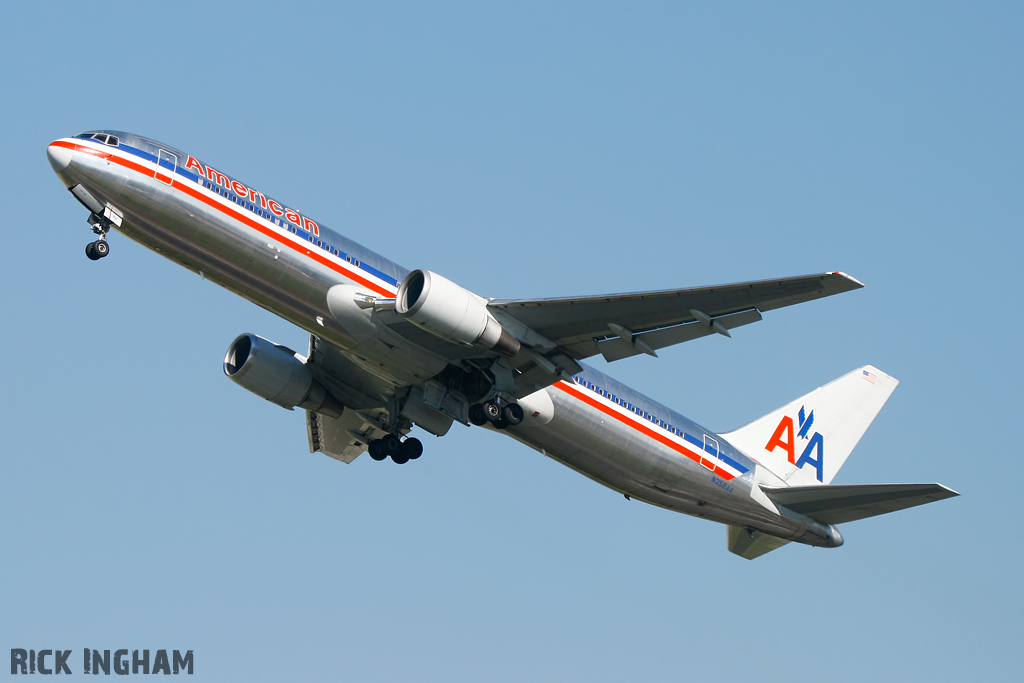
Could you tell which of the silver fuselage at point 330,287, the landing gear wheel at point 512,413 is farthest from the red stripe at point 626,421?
the landing gear wheel at point 512,413

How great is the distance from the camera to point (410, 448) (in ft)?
123

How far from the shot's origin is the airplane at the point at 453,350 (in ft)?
96.8

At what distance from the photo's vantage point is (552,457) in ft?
114

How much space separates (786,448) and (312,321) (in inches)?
687

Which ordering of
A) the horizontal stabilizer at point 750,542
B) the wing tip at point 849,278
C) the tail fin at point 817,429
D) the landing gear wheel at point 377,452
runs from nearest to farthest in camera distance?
the wing tip at point 849,278, the landing gear wheel at point 377,452, the horizontal stabilizer at point 750,542, the tail fin at point 817,429

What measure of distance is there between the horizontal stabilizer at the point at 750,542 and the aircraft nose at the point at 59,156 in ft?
75.1

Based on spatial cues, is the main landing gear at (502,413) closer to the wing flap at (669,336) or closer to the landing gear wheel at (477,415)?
the landing gear wheel at (477,415)

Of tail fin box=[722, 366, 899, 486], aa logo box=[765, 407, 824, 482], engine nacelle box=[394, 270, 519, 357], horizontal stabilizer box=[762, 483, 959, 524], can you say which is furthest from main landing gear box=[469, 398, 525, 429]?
aa logo box=[765, 407, 824, 482]

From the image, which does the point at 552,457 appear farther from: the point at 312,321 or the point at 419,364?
the point at 312,321

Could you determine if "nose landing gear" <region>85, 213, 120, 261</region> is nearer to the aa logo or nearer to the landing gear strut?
the landing gear strut

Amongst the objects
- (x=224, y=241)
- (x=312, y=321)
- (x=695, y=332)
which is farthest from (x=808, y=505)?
(x=224, y=241)

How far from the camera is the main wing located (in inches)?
1102

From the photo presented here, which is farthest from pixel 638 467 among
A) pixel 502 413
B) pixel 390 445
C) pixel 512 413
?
pixel 390 445

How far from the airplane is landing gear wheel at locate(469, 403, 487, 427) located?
0.05 metres
